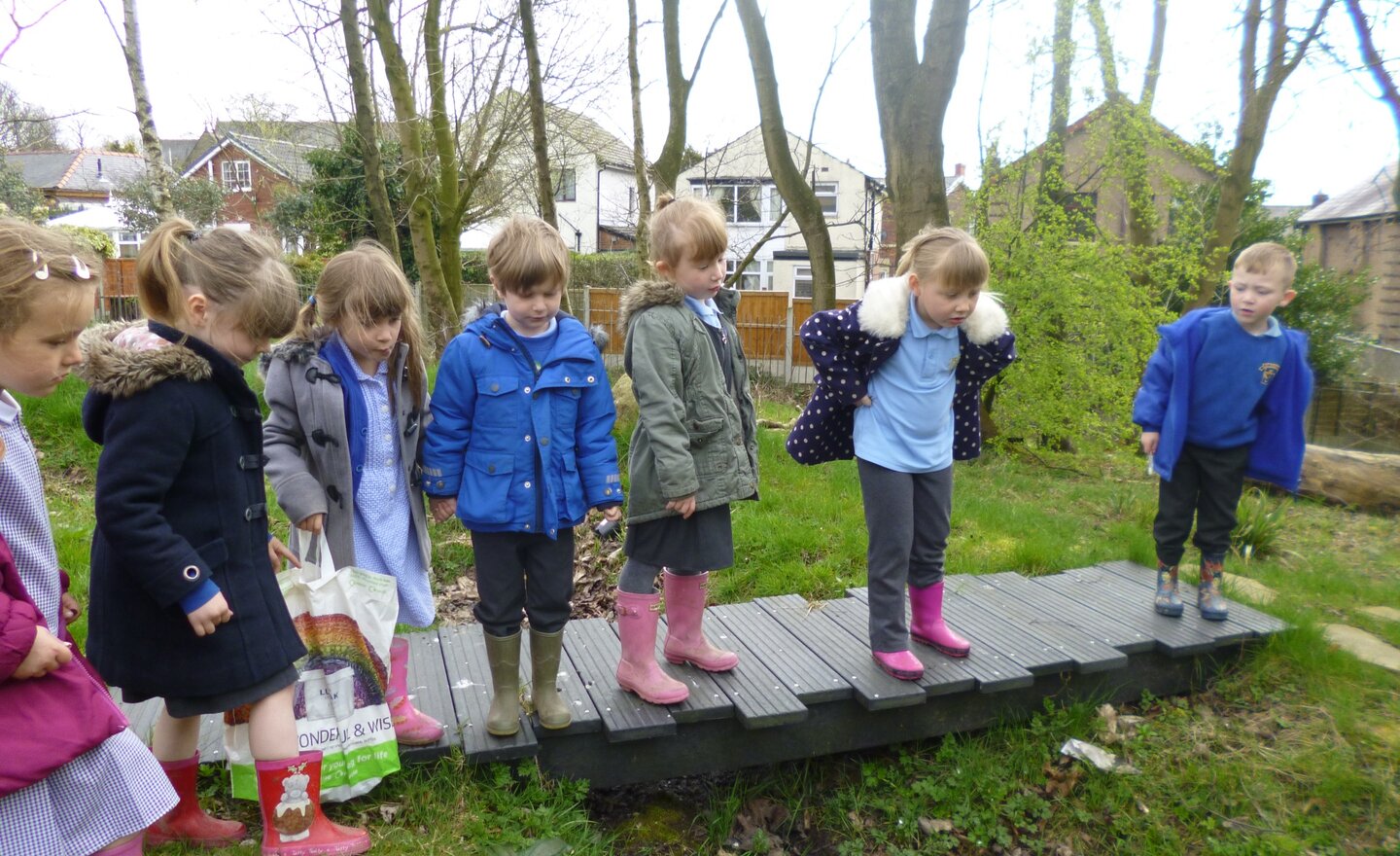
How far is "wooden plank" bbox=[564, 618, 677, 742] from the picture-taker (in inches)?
125

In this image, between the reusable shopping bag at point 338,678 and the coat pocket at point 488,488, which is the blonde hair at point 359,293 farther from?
the reusable shopping bag at point 338,678

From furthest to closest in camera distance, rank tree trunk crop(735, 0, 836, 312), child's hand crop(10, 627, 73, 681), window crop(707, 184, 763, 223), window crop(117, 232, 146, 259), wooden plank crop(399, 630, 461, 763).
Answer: window crop(117, 232, 146, 259), window crop(707, 184, 763, 223), tree trunk crop(735, 0, 836, 312), wooden plank crop(399, 630, 461, 763), child's hand crop(10, 627, 73, 681)

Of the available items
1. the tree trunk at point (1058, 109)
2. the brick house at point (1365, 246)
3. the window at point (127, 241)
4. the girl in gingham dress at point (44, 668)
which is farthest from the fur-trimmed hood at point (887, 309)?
the window at point (127, 241)

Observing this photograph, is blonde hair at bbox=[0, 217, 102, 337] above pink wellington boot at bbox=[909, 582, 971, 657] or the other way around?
above

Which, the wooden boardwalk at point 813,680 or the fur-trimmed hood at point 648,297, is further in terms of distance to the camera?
the wooden boardwalk at point 813,680

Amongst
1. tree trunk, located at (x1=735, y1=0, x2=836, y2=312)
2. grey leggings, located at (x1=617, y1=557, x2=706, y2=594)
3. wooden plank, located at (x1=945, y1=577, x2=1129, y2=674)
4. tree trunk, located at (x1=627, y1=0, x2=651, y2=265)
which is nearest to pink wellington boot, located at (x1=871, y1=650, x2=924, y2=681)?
wooden plank, located at (x1=945, y1=577, x2=1129, y2=674)

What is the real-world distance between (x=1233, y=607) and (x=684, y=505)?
3.22m

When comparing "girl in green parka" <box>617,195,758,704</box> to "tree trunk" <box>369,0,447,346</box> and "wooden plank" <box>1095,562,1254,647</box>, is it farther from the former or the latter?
"tree trunk" <box>369,0,447,346</box>

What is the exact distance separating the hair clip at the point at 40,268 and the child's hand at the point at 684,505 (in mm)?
1833

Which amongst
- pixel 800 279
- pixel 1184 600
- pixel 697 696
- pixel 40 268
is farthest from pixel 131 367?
pixel 800 279

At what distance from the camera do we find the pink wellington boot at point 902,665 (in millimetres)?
3582

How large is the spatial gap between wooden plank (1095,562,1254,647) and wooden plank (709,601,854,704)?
189 centimetres

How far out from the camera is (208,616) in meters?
2.14

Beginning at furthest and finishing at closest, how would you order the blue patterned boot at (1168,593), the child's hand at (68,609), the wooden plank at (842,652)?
the blue patterned boot at (1168,593)
the wooden plank at (842,652)
the child's hand at (68,609)
